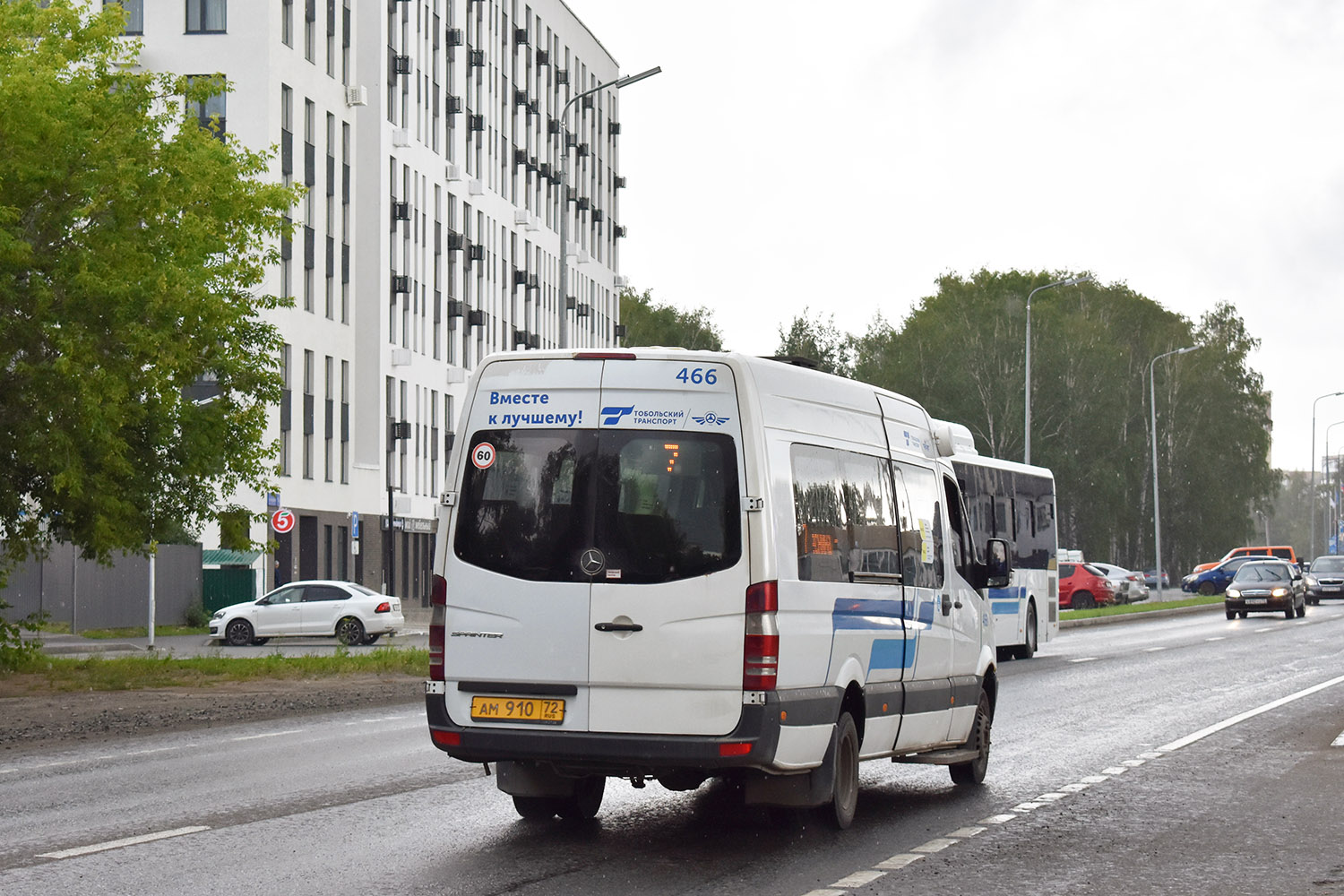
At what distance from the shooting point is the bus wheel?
31109 millimetres

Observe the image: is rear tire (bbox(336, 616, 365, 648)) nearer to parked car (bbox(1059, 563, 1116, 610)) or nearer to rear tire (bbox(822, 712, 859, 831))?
rear tire (bbox(822, 712, 859, 831))

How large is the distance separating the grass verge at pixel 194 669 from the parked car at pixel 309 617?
10.9 meters

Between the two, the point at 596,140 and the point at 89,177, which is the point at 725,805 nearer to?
the point at 89,177

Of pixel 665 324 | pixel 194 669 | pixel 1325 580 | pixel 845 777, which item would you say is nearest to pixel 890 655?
pixel 845 777

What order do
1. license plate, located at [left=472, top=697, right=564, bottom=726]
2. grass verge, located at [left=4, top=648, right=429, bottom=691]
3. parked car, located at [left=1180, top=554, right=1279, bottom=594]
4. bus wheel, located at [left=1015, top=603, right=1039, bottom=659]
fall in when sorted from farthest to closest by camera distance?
parked car, located at [left=1180, top=554, right=1279, bottom=594]
bus wheel, located at [left=1015, top=603, right=1039, bottom=659]
grass verge, located at [left=4, top=648, right=429, bottom=691]
license plate, located at [left=472, top=697, right=564, bottom=726]

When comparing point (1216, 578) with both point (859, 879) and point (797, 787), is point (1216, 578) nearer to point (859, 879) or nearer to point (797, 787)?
point (797, 787)

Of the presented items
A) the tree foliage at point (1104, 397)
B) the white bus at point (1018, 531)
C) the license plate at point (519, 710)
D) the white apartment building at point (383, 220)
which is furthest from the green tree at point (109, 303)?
the tree foliage at point (1104, 397)

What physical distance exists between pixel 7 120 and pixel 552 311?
59438 mm

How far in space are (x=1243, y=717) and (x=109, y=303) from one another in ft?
45.3

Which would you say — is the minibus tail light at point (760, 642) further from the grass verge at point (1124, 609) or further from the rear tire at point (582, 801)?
the grass verge at point (1124, 609)

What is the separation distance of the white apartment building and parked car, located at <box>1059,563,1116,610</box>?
1972 cm

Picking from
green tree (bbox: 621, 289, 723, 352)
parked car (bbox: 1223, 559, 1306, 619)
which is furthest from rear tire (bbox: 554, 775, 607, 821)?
green tree (bbox: 621, 289, 723, 352)

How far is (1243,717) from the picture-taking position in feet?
63.5

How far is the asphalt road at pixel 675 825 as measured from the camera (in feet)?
29.1
